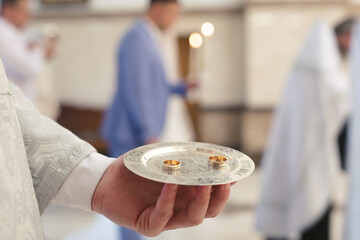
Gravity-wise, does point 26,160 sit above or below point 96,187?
above

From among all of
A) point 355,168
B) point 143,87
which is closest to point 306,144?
point 355,168

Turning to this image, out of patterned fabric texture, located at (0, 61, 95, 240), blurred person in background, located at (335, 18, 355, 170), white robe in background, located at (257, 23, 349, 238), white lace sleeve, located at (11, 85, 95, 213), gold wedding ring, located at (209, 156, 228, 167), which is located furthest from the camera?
blurred person in background, located at (335, 18, 355, 170)

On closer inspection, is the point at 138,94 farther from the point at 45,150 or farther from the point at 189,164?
the point at 189,164

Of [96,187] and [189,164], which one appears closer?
[189,164]

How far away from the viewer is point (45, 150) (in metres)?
0.85

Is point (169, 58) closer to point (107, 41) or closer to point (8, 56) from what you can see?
point (8, 56)

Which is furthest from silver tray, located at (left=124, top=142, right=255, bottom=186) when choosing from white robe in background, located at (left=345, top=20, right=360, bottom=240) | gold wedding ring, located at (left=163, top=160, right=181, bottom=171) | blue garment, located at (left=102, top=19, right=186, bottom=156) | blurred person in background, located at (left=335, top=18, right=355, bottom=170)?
blurred person in background, located at (left=335, top=18, right=355, bottom=170)

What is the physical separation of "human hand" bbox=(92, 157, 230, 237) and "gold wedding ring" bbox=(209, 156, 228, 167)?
0.06 metres

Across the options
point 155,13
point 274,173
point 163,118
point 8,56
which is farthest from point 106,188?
point 8,56

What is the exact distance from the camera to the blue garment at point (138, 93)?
2449 mm

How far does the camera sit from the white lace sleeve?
2.72 feet

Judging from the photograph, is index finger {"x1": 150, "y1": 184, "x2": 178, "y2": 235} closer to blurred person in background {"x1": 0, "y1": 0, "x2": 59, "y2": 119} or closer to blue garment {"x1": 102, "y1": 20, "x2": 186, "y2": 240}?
blue garment {"x1": 102, "y1": 20, "x2": 186, "y2": 240}

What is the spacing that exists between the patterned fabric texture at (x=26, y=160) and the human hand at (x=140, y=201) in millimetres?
92

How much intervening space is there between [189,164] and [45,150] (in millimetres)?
328
